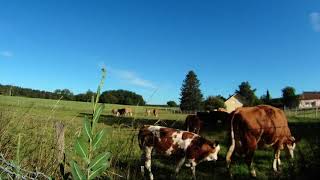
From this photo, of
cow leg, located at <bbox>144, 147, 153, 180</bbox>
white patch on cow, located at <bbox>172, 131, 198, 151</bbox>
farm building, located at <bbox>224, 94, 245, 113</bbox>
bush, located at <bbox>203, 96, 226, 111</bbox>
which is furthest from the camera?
farm building, located at <bbox>224, 94, 245, 113</bbox>

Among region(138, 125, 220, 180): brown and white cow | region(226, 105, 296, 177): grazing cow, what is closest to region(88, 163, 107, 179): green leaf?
region(138, 125, 220, 180): brown and white cow

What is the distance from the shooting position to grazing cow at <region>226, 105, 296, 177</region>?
12.0 m

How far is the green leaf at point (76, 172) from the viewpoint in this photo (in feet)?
4.93

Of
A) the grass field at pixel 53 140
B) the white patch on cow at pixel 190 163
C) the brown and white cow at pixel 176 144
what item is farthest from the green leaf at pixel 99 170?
the white patch on cow at pixel 190 163

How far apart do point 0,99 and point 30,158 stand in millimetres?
3406

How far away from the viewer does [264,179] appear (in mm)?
10789

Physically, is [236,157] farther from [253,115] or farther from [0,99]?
[0,99]

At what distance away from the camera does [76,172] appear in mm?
1518

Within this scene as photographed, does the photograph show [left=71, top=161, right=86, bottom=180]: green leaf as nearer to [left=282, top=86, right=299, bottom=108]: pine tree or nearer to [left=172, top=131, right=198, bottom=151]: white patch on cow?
[left=172, top=131, right=198, bottom=151]: white patch on cow

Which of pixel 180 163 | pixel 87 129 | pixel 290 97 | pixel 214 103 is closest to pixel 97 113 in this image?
pixel 87 129

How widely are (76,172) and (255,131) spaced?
10.8 metres

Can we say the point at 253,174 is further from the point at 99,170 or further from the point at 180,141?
the point at 99,170

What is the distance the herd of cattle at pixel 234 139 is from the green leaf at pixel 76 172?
9829mm

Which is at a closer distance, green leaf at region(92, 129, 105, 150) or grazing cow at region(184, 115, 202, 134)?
green leaf at region(92, 129, 105, 150)
